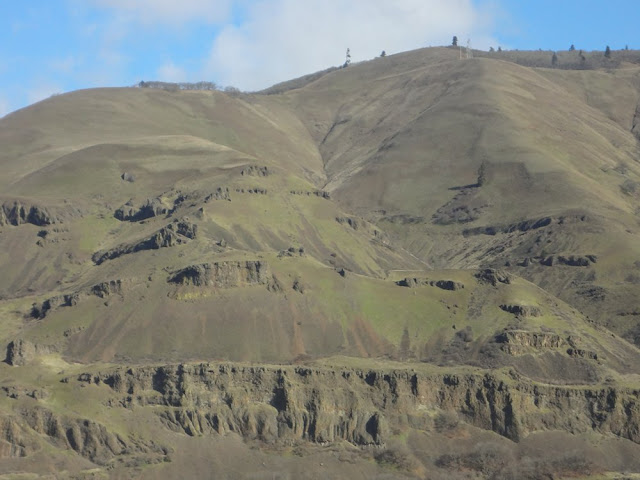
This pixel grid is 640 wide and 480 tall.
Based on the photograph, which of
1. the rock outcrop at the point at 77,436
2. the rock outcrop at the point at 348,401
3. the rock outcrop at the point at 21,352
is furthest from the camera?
the rock outcrop at the point at 21,352

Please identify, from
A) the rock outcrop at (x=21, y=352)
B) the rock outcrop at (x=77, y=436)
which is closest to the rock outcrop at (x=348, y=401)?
the rock outcrop at (x=77, y=436)

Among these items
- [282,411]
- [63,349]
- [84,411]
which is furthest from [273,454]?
[63,349]

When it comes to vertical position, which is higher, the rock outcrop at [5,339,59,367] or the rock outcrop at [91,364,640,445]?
the rock outcrop at [5,339,59,367]

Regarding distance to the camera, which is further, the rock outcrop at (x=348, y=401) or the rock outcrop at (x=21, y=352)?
the rock outcrop at (x=21, y=352)

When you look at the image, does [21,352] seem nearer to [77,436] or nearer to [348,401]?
[77,436]

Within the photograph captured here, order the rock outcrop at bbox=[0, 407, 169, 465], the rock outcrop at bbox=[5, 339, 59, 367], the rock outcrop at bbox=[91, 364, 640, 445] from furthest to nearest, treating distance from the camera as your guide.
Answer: the rock outcrop at bbox=[5, 339, 59, 367]
the rock outcrop at bbox=[91, 364, 640, 445]
the rock outcrop at bbox=[0, 407, 169, 465]

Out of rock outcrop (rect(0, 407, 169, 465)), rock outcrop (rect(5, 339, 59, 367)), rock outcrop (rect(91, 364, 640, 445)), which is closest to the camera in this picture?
rock outcrop (rect(0, 407, 169, 465))

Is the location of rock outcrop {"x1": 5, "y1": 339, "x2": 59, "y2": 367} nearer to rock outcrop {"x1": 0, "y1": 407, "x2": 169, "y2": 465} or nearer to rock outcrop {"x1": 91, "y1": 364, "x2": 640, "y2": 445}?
rock outcrop {"x1": 91, "y1": 364, "x2": 640, "y2": 445}

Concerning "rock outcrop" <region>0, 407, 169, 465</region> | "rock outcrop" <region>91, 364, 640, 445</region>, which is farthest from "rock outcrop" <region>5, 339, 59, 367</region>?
"rock outcrop" <region>0, 407, 169, 465</region>

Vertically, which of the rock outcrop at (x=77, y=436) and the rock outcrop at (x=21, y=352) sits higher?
the rock outcrop at (x=21, y=352)

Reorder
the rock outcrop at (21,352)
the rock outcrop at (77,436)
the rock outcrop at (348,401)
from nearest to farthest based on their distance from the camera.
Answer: the rock outcrop at (77,436) < the rock outcrop at (348,401) < the rock outcrop at (21,352)

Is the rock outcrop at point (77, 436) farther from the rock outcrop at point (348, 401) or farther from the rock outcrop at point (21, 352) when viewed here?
the rock outcrop at point (21, 352)

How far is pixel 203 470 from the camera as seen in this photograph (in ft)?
554

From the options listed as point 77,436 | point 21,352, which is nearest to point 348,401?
point 77,436
